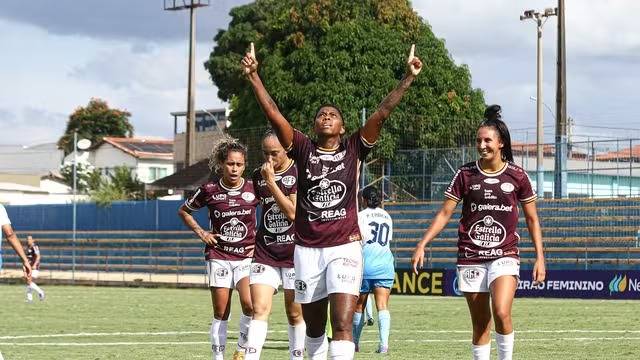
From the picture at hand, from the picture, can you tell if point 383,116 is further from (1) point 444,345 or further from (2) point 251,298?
(1) point 444,345

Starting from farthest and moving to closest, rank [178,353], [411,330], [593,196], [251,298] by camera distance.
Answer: [593,196]
[411,330]
[178,353]
[251,298]

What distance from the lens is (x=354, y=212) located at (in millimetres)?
10773

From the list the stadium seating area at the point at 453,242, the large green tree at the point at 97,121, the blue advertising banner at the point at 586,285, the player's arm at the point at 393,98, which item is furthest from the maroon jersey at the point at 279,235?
the large green tree at the point at 97,121

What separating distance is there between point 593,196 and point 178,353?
76.9 ft

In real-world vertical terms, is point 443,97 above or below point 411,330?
above

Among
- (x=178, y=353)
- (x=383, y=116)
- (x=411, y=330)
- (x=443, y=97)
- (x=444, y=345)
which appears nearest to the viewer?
(x=383, y=116)

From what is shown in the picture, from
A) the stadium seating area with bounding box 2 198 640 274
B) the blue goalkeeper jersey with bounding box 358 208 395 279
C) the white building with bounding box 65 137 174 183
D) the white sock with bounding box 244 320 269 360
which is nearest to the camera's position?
the white sock with bounding box 244 320 269 360

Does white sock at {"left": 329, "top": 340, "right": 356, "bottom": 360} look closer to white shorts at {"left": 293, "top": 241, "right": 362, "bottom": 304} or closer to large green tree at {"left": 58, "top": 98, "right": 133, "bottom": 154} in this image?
white shorts at {"left": 293, "top": 241, "right": 362, "bottom": 304}

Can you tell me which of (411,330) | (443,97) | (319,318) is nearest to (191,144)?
(443,97)

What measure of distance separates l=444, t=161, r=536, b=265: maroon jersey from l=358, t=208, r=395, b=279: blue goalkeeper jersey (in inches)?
221

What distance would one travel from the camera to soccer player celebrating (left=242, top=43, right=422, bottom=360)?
10.6 m

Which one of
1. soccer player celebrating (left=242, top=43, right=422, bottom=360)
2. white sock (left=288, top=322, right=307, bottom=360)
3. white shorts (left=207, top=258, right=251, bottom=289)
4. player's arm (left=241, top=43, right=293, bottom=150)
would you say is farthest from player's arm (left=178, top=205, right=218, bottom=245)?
player's arm (left=241, top=43, right=293, bottom=150)

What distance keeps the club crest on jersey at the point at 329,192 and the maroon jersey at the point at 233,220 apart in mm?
3643

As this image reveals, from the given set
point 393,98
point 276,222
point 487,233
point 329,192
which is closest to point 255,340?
point 276,222
